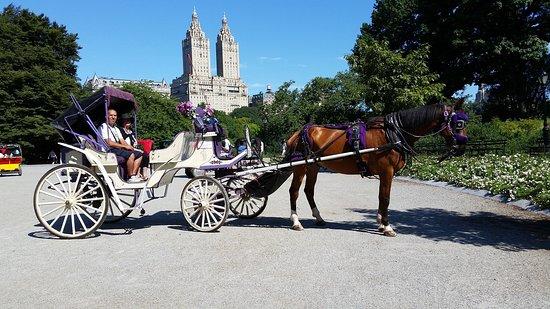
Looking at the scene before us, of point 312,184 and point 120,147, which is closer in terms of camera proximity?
point 120,147

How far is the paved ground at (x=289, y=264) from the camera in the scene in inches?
183

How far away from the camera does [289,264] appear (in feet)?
19.2

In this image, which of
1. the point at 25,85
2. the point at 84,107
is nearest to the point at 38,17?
the point at 25,85

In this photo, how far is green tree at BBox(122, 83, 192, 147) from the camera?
2475 inches

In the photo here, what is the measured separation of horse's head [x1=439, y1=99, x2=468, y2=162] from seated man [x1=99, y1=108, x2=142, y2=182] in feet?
18.1

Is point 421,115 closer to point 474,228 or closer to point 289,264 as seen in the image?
point 474,228

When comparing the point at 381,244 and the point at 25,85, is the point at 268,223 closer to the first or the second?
the point at 381,244

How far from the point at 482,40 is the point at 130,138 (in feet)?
95.8

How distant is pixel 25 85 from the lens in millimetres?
47344

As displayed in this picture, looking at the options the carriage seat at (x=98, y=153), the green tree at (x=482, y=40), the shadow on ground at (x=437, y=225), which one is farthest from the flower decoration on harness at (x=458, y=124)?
the green tree at (x=482, y=40)

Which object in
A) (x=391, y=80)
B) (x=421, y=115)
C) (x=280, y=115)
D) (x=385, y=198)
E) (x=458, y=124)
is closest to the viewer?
(x=458, y=124)

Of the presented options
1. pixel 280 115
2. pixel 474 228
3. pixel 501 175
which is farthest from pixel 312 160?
pixel 280 115

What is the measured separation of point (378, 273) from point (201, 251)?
8.71 ft

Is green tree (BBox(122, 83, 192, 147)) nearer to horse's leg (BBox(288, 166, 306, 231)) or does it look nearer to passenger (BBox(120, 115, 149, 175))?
passenger (BBox(120, 115, 149, 175))
